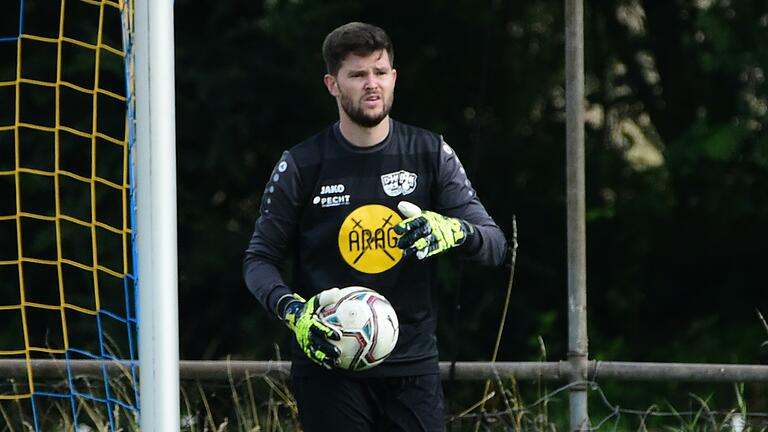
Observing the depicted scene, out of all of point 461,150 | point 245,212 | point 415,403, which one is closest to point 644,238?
point 461,150

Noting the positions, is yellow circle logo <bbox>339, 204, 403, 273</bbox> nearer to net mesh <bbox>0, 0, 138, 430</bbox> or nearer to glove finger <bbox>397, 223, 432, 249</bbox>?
glove finger <bbox>397, 223, 432, 249</bbox>

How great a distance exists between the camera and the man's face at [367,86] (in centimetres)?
412

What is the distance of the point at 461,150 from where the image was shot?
31.7 feet

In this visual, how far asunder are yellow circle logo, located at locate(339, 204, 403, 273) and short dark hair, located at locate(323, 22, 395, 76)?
1.51 feet

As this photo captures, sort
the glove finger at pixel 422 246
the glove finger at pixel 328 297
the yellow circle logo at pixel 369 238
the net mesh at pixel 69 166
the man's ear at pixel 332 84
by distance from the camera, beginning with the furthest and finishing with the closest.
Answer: the net mesh at pixel 69 166
the man's ear at pixel 332 84
the yellow circle logo at pixel 369 238
the glove finger at pixel 328 297
the glove finger at pixel 422 246

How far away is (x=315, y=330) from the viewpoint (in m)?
3.88

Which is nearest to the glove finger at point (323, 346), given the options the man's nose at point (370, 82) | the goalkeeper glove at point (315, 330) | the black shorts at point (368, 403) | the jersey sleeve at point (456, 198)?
the goalkeeper glove at point (315, 330)

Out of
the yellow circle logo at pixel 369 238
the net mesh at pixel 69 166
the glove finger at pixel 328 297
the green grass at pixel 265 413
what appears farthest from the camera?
the net mesh at pixel 69 166

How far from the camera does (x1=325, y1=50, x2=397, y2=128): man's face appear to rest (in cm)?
412

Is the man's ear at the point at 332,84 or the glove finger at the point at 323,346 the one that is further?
the man's ear at the point at 332,84

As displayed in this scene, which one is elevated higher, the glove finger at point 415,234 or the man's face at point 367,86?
the man's face at point 367,86

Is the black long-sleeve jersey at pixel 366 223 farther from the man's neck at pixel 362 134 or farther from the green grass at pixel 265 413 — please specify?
the green grass at pixel 265 413

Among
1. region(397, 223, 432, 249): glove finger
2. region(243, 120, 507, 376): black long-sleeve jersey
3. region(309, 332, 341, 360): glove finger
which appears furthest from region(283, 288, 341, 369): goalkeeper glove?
region(397, 223, 432, 249): glove finger

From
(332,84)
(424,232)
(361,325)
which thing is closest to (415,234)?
(424,232)
